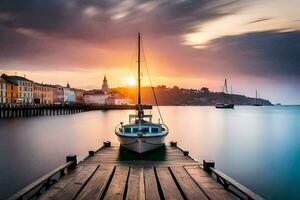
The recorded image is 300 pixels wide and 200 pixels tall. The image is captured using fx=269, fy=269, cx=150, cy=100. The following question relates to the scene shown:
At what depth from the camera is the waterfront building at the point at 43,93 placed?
15002 cm

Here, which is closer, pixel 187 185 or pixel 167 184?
pixel 187 185

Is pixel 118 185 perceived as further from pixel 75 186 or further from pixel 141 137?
pixel 141 137

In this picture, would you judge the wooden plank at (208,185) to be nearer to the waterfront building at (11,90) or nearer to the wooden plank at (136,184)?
the wooden plank at (136,184)

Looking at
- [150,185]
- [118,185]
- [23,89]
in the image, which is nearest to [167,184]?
[150,185]

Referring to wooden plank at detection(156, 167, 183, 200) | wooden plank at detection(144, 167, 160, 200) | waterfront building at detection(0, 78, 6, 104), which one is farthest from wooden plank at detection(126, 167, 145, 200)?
waterfront building at detection(0, 78, 6, 104)

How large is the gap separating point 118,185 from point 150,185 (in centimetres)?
122

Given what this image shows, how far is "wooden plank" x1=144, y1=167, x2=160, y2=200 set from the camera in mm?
A: 8980

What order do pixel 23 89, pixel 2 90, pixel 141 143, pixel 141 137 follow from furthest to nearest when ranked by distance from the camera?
1. pixel 23 89
2. pixel 2 90
3. pixel 141 137
4. pixel 141 143

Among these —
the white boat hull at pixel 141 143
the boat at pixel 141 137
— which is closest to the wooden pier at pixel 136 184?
the white boat hull at pixel 141 143

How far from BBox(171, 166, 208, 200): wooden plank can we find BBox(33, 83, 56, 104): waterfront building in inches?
5766

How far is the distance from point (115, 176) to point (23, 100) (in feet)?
457

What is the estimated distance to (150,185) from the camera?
1028 centimetres

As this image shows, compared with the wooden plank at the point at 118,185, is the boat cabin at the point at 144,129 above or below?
above

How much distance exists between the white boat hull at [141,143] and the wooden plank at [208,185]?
243 inches
